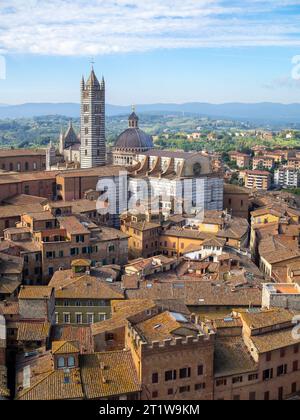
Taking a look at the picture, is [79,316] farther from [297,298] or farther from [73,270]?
[297,298]

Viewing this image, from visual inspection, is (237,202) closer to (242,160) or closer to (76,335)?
(76,335)

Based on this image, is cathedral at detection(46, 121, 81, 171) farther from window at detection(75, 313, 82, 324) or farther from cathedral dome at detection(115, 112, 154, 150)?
window at detection(75, 313, 82, 324)

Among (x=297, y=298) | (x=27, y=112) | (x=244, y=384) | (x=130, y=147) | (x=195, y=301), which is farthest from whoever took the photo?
(x=27, y=112)

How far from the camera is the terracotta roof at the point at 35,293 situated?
23.8 meters

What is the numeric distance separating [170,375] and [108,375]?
1907 mm

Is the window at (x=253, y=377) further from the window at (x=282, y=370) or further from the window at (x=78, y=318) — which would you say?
the window at (x=78, y=318)

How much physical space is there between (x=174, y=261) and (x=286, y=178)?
197 feet

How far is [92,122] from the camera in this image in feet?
189

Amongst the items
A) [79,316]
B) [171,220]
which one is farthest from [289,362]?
[171,220]

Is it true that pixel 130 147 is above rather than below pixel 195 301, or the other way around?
above

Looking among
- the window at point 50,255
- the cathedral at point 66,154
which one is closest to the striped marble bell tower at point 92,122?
the cathedral at point 66,154

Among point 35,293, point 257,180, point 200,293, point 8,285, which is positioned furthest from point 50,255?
point 257,180

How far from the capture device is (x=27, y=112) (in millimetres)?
197625

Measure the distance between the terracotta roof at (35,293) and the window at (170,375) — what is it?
22.5ft
